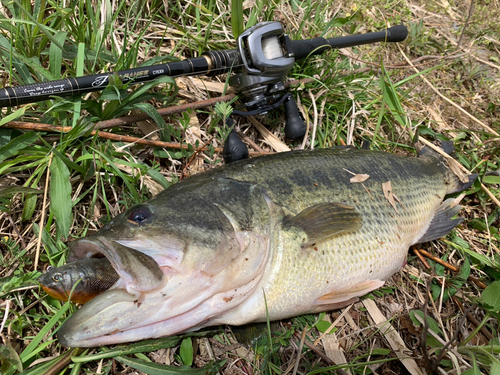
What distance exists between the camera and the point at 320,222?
222cm

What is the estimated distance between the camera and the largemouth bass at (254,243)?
1.73 metres

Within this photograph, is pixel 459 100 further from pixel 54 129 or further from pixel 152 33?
pixel 54 129

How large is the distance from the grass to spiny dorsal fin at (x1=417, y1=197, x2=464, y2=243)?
219mm

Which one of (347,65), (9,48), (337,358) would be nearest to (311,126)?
(347,65)

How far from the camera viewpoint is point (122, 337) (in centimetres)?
179

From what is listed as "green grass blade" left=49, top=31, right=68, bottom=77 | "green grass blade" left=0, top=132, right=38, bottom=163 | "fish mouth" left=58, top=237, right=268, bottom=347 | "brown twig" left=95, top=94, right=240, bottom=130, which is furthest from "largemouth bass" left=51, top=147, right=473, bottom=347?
"green grass blade" left=49, top=31, right=68, bottom=77

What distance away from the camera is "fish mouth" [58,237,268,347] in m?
1.68

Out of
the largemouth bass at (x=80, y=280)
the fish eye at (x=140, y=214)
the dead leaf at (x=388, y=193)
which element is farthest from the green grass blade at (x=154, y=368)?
the dead leaf at (x=388, y=193)

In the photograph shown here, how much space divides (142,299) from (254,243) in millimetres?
679

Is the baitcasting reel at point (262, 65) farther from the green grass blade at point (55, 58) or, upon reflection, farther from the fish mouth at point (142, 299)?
the fish mouth at point (142, 299)

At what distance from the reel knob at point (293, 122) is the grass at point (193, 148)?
23cm

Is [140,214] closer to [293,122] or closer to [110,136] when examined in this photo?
[110,136]

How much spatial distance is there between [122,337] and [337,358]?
1.54 metres

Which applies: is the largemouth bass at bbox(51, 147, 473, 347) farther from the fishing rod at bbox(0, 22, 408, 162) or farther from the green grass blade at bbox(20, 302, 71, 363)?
the fishing rod at bbox(0, 22, 408, 162)
